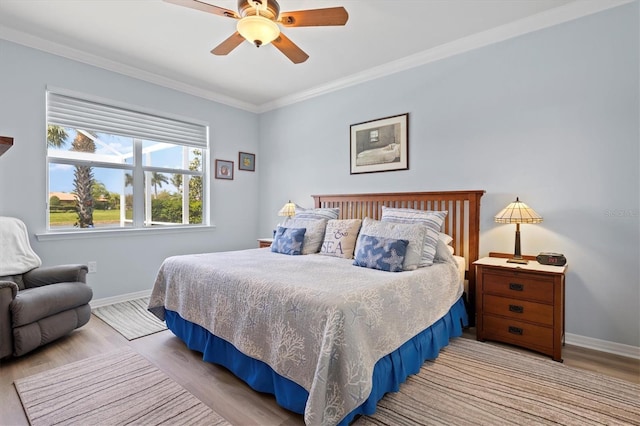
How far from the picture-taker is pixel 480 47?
9.85 feet

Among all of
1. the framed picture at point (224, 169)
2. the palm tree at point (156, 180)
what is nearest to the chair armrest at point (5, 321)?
the palm tree at point (156, 180)

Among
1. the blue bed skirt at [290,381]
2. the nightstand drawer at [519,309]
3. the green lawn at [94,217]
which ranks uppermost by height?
the green lawn at [94,217]

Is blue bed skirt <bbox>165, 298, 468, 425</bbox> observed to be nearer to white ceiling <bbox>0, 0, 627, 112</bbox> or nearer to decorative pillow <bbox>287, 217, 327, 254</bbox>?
decorative pillow <bbox>287, 217, 327, 254</bbox>

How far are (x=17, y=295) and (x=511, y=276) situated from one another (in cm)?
376

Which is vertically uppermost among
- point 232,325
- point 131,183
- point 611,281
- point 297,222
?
point 131,183

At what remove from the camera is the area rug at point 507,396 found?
1668mm

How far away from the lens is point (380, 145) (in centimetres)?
371

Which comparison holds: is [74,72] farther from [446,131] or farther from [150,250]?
[446,131]

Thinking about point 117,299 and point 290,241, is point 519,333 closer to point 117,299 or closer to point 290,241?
point 290,241

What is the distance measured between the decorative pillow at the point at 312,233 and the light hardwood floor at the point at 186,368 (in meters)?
1.37

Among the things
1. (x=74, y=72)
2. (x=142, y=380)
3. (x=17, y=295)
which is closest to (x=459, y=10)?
(x=142, y=380)

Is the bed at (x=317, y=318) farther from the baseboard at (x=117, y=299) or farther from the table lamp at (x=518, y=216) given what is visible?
the baseboard at (x=117, y=299)

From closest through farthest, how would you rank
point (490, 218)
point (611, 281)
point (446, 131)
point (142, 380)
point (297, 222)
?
point (142, 380) → point (611, 281) → point (490, 218) → point (446, 131) → point (297, 222)

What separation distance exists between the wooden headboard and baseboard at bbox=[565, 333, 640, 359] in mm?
749
